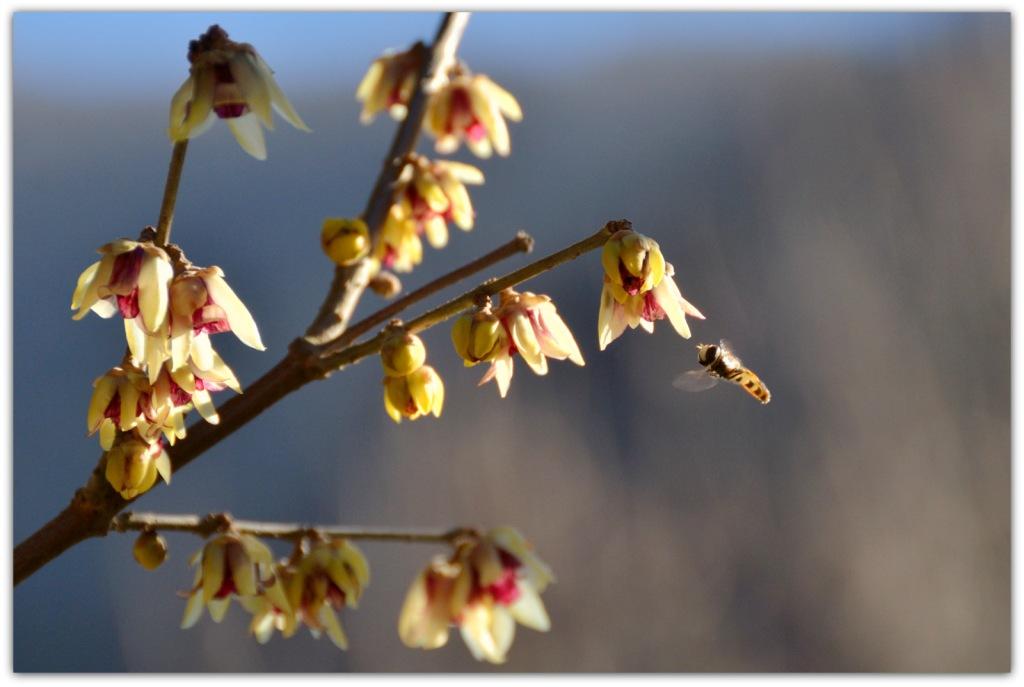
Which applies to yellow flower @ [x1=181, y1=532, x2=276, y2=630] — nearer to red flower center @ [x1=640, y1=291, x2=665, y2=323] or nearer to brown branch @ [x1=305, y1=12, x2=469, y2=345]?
brown branch @ [x1=305, y1=12, x2=469, y2=345]

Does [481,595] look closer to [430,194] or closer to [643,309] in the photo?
[643,309]

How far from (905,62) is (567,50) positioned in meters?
1.35

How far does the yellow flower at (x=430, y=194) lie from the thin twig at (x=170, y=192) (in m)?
0.33

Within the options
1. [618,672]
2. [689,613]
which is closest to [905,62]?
[689,613]

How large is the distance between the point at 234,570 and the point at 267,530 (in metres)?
0.04

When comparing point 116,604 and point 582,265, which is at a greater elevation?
point 582,265

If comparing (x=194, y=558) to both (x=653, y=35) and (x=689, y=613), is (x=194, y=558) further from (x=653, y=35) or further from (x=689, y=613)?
(x=653, y=35)

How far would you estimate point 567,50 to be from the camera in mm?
4758

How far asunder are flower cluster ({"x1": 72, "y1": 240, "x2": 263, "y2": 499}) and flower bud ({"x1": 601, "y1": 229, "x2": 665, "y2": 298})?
0.26m

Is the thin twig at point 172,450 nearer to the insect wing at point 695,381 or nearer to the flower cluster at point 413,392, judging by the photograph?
the flower cluster at point 413,392

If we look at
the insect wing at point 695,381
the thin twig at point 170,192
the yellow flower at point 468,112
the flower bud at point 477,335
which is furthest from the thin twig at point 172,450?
the insect wing at point 695,381

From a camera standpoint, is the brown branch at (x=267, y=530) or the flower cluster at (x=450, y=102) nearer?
the brown branch at (x=267, y=530)

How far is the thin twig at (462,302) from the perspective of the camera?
32.6 inches

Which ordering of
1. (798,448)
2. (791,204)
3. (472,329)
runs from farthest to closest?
(791,204), (798,448), (472,329)
